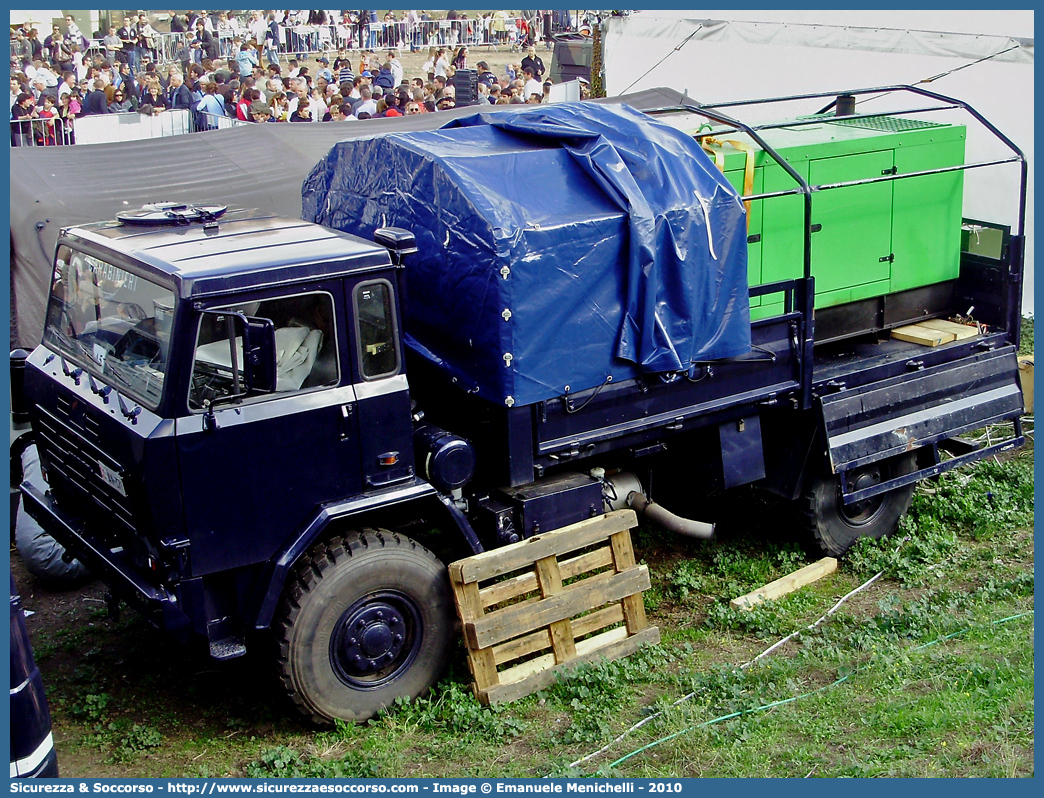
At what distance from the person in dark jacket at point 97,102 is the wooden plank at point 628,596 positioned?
14485 mm

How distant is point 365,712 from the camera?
604cm

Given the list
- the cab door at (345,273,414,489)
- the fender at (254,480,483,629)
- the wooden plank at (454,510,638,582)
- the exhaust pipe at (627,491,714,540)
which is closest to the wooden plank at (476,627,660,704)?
the wooden plank at (454,510,638,582)

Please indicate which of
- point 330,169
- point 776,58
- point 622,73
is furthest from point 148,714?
point 622,73

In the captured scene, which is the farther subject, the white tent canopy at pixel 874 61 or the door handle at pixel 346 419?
the white tent canopy at pixel 874 61

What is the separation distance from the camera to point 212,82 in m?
17.9

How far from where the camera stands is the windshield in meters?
5.48

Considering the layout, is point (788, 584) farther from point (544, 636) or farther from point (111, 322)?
point (111, 322)

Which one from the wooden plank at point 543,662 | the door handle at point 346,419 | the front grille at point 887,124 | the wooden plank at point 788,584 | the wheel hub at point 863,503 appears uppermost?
the front grille at point 887,124

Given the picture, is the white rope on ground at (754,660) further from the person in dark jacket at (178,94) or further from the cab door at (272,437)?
the person in dark jacket at (178,94)

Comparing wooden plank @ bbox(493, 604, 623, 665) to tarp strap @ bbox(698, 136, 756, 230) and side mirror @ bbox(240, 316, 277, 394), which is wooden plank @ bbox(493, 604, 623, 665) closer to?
side mirror @ bbox(240, 316, 277, 394)

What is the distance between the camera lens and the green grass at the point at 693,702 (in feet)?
18.2

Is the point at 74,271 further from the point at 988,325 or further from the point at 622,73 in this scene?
the point at 622,73

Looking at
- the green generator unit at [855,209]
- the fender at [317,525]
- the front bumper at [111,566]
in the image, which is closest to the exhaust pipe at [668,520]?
the green generator unit at [855,209]

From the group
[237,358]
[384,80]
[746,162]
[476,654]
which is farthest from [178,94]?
[476,654]
